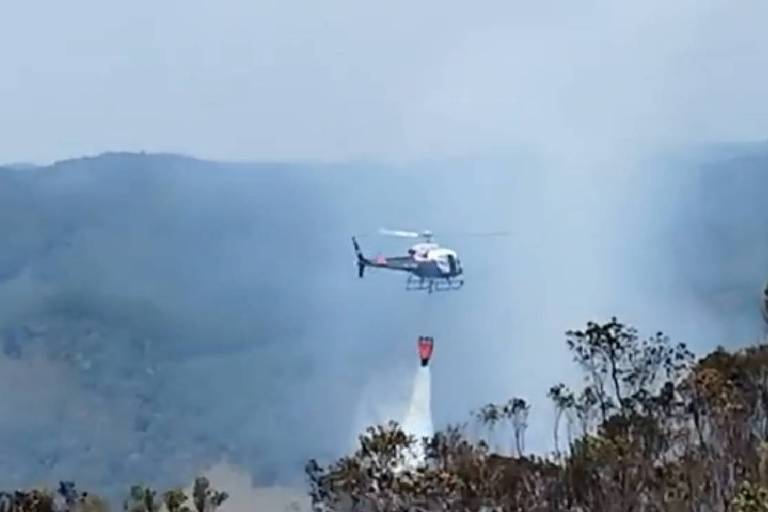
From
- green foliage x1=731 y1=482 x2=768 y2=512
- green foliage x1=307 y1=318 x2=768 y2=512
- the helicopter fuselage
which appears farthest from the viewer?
the helicopter fuselage

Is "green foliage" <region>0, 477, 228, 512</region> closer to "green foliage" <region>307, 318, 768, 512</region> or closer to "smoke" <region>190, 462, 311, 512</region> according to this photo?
"green foliage" <region>307, 318, 768, 512</region>

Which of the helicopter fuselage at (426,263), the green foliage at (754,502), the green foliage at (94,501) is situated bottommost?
Answer: the green foliage at (754,502)

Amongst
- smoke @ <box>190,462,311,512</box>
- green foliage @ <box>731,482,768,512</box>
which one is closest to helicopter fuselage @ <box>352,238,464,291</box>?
smoke @ <box>190,462,311,512</box>

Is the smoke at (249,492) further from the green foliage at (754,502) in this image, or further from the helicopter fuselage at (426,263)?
the green foliage at (754,502)

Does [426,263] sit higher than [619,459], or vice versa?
[426,263]

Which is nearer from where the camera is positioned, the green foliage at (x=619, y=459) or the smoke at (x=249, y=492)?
the green foliage at (x=619, y=459)

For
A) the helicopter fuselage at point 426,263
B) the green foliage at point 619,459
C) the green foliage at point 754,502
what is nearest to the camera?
the green foliage at point 754,502

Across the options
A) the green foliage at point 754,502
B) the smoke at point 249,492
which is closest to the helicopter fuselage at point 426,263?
the smoke at point 249,492

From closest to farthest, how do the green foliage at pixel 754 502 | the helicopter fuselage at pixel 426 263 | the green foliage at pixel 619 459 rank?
the green foliage at pixel 754 502 → the green foliage at pixel 619 459 → the helicopter fuselage at pixel 426 263

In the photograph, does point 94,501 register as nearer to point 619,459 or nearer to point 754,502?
point 619,459

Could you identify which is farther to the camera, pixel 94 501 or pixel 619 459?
pixel 94 501

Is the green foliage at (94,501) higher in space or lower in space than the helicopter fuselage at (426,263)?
lower

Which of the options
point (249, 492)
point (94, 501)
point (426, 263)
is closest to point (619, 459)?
point (94, 501)
